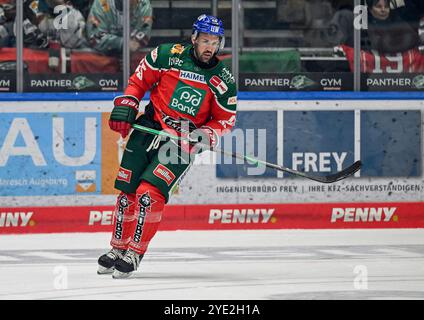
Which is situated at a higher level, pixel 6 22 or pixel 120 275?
pixel 6 22

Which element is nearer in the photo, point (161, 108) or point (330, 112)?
point (161, 108)

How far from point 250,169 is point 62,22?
2041 mm

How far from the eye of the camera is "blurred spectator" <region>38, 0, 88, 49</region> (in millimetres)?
11180

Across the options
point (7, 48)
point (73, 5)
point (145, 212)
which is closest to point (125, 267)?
point (145, 212)

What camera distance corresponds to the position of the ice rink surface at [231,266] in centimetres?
737

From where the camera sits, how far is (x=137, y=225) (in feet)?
27.2

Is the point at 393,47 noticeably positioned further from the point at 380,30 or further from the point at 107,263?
the point at 107,263

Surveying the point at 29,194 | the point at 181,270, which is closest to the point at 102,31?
the point at 29,194

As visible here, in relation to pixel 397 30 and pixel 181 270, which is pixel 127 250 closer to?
pixel 181 270

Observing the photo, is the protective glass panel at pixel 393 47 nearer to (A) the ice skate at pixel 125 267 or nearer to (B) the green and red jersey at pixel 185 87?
(B) the green and red jersey at pixel 185 87

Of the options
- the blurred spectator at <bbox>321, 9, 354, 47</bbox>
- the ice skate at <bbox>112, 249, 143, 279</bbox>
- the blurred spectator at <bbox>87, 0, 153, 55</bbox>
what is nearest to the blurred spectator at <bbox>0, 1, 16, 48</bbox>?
the blurred spectator at <bbox>87, 0, 153, 55</bbox>

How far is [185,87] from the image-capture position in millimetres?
8555

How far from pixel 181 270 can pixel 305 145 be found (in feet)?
10.4

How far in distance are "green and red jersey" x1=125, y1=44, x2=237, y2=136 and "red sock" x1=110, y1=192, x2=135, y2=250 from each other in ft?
1.77
